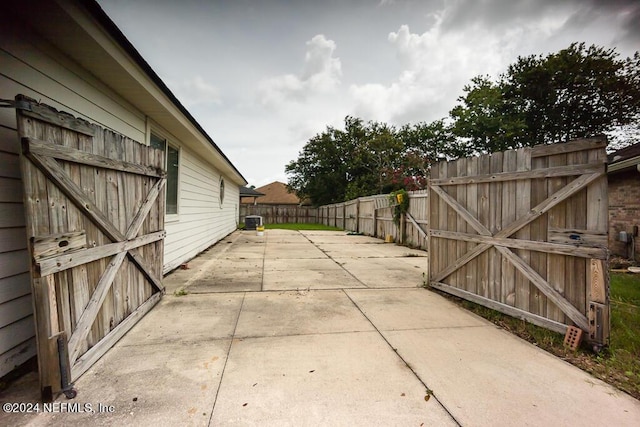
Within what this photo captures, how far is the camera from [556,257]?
2.61 metres

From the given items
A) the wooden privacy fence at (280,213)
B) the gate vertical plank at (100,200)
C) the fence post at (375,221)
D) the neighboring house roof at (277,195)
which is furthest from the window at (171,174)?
the neighboring house roof at (277,195)

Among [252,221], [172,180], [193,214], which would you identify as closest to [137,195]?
[172,180]

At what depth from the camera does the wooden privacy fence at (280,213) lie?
76.1ft

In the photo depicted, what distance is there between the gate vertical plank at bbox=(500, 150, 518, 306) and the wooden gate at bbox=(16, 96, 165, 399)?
3.99 m

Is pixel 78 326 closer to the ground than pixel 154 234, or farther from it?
closer to the ground

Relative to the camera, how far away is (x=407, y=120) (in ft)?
89.1

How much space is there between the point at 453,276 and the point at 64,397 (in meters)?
4.12

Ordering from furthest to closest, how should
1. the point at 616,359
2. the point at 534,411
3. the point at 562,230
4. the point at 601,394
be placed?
the point at 562,230 → the point at 616,359 → the point at 601,394 → the point at 534,411

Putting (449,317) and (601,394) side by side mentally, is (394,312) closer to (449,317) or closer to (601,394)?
(449,317)

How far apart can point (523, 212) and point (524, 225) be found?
0.47 feet

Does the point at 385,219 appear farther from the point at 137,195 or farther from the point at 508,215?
the point at 137,195

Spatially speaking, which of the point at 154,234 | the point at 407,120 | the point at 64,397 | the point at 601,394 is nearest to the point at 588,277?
the point at 601,394

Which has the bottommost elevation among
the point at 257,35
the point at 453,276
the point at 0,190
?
the point at 453,276

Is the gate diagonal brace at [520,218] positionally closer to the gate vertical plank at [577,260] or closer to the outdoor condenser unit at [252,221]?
the gate vertical plank at [577,260]
